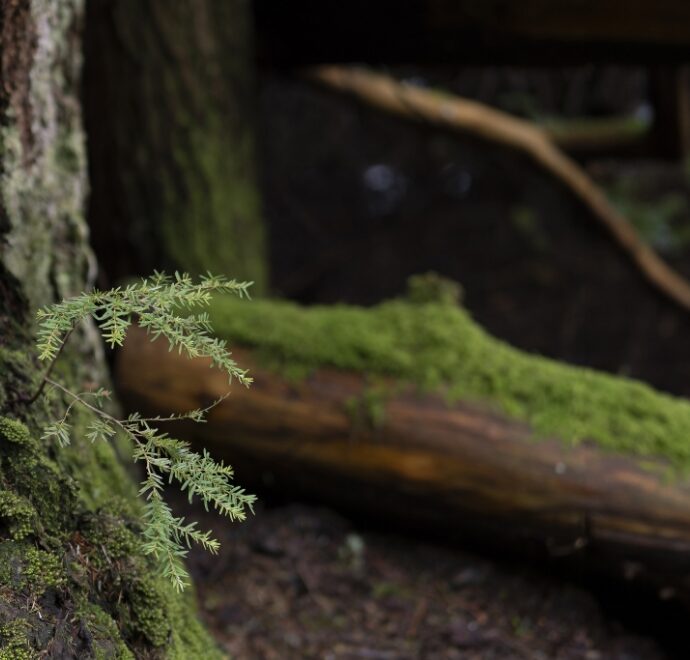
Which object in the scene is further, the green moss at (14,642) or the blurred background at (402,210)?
the blurred background at (402,210)

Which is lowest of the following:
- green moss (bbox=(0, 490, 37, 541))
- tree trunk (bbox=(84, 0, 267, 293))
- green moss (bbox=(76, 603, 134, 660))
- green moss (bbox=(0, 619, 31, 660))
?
green moss (bbox=(76, 603, 134, 660))

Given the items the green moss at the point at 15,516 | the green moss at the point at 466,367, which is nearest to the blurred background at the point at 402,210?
the green moss at the point at 466,367

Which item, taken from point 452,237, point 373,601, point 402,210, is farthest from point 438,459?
point 402,210

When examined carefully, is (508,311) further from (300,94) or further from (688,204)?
(300,94)

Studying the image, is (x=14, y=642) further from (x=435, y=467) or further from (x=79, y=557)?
(x=435, y=467)

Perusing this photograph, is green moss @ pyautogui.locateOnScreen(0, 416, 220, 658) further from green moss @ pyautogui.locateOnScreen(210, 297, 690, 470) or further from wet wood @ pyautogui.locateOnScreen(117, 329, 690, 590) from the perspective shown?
green moss @ pyautogui.locateOnScreen(210, 297, 690, 470)

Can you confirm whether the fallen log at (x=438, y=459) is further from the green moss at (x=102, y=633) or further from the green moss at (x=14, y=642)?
the green moss at (x=14, y=642)

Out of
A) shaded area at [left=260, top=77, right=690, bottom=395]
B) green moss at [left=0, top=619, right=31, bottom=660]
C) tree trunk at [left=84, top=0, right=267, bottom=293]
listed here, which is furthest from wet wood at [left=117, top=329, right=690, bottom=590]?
shaded area at [left=260, top=77, right=690, bottom=395]
